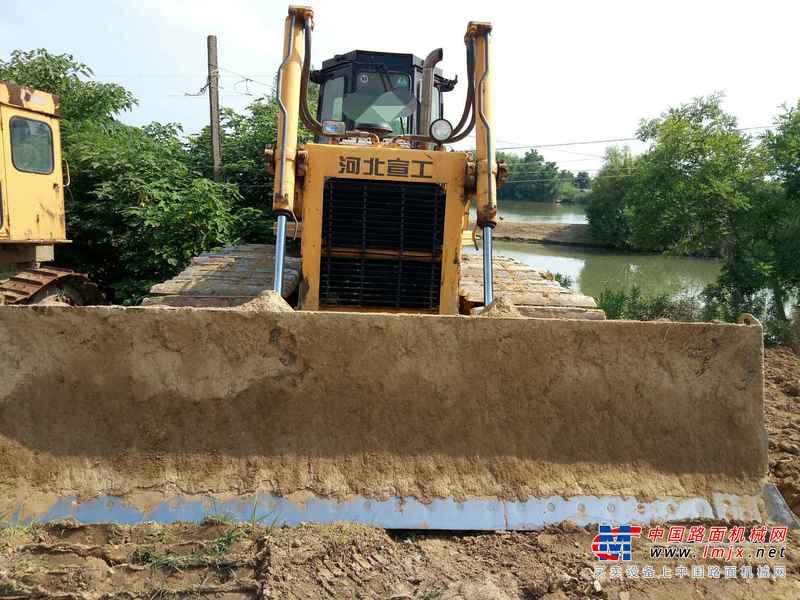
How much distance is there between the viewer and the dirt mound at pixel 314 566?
2459mm

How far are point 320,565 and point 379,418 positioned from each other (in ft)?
2.55

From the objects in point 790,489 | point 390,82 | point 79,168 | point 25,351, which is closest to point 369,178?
point 390,82

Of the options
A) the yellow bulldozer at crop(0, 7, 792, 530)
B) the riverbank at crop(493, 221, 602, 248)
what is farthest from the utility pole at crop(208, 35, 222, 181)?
the riverbank at crop(493, 221, 602, 248)

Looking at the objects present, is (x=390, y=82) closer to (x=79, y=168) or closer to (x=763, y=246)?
(x=79, y=168)

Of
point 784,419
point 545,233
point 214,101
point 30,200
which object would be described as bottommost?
point 784,419

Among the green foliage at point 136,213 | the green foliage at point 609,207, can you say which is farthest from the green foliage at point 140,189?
the green foliage at point 609,207

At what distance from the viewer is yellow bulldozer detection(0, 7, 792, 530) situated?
296 cm

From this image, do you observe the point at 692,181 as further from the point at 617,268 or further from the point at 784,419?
the point at 617,268

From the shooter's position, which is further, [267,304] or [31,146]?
[31,146]

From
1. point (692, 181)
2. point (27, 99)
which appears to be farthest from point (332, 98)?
A: point (692, 181)

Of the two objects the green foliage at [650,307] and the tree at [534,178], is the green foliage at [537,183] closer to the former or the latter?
the tree at [534,178]

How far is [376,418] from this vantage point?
315cm

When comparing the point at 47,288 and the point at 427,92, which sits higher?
the point at 427,92

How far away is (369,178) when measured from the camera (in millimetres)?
4441
